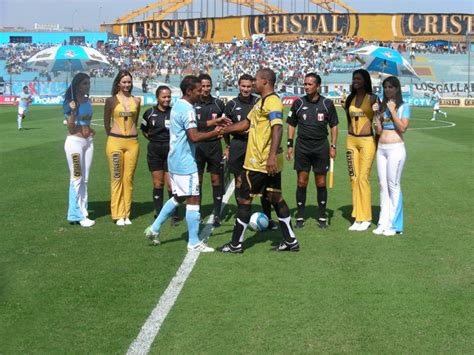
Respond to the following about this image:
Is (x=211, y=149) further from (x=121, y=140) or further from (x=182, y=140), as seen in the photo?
(x=182, y=140)

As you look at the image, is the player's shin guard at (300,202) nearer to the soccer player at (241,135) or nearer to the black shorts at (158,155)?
the soccer player at (241,135)

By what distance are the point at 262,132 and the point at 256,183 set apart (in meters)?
0.60

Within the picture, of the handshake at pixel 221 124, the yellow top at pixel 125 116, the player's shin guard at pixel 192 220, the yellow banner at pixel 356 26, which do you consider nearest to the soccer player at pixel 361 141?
the handshake at pixel 221 124

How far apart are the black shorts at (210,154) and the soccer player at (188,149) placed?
1647mm

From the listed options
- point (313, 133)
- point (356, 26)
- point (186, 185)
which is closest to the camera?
point (186, 185)

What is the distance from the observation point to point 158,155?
9453 mm

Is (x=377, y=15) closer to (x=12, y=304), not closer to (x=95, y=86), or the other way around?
(x=95, y=86)

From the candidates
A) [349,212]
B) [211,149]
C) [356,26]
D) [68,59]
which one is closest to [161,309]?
[211,149]

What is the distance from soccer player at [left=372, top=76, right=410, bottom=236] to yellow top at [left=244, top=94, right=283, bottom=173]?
183 cm

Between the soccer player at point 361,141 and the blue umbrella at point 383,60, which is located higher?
the blue umbrella at point 383,60

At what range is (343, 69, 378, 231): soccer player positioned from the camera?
8.85 metres

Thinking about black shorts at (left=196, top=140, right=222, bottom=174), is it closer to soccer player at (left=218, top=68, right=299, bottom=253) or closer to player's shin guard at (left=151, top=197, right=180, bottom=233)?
player's shin guard at (left=151, top=197, right=180, bottom=233)

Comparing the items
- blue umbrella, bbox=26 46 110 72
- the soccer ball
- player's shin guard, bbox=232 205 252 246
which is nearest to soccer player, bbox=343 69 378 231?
the soccer ball

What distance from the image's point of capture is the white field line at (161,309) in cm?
492
